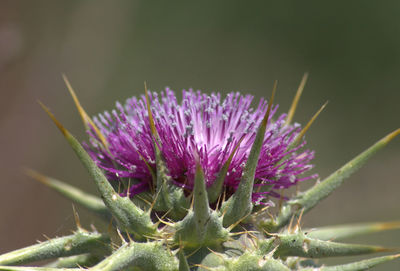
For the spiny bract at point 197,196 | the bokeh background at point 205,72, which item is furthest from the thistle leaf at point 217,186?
the bokeh background at point 205,72

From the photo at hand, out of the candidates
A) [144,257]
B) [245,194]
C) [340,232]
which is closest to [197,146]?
[245,194]

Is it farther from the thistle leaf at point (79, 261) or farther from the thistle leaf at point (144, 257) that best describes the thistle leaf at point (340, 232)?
the thistle leaf at point (79, 261)

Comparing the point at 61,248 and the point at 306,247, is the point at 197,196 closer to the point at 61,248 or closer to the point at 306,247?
the point at 306,247

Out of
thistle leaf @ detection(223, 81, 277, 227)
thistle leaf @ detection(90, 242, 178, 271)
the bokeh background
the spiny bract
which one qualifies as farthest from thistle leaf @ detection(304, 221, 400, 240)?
the bokeh background

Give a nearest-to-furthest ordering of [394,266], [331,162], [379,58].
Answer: [394,266], [331,162], [379,58]

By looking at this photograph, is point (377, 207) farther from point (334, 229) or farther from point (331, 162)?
point (334, 229)

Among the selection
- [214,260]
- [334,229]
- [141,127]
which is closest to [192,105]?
[141,127]

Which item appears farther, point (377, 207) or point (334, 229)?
point (377, 207)
